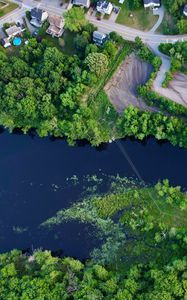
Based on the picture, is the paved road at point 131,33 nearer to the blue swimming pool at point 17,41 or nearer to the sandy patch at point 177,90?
the sandy patch at point 177,90

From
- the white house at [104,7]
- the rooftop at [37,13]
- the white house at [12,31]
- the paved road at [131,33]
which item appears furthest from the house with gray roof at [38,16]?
the white house at [104,7]

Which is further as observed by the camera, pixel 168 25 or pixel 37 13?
pixel 37 13

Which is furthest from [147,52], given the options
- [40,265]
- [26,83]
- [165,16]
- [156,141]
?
[40,265]

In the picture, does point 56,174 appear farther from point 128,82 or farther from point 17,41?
point 17,41

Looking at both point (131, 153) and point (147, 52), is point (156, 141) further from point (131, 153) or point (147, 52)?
point (147, 52)

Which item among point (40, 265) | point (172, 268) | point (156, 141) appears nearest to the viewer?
point (172, 268)

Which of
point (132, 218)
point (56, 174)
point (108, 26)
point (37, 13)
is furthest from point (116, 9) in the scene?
point (132, 218)

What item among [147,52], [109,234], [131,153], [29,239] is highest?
[147,52]
